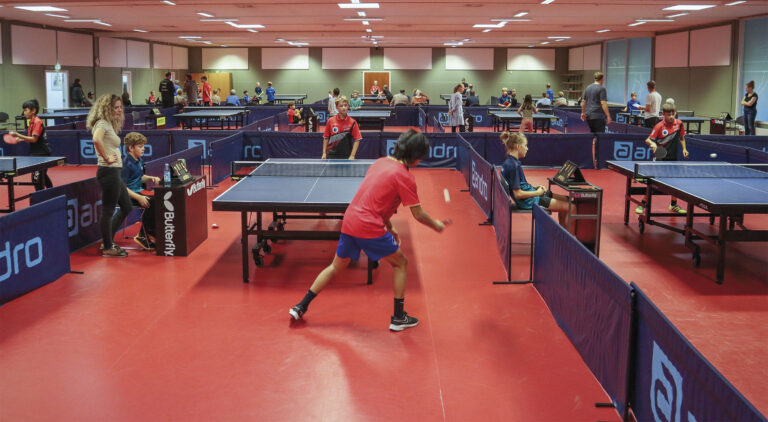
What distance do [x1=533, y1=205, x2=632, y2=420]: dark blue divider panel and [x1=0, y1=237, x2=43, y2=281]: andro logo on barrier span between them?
4.70m

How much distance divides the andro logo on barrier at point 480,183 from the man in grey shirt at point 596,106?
4873 millimetres

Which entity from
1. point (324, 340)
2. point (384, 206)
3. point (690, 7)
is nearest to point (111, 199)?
point (324, 340)

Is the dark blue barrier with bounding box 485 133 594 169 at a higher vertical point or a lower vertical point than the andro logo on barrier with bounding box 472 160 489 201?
higher

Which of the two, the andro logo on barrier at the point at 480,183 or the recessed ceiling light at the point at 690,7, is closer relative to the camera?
the andro logo on barrier at the point at 480,183

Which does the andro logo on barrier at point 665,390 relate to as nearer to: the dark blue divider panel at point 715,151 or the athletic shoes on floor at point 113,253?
the athletic shoes on floor at point 113,253

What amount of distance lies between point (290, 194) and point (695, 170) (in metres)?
5.52

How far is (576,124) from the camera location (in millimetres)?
22234

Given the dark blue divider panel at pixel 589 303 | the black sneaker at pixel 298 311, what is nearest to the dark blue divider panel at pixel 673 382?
the dark blue divider panel at pixel 589 303

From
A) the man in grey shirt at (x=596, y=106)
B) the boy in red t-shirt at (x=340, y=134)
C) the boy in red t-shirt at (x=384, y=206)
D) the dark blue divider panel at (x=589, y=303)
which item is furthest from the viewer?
the man in grey shirt at (x=596, y=106)

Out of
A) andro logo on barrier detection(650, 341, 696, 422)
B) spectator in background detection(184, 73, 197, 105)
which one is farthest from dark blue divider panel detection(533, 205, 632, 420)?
spectator in background detection(184, 73, 197, 105)

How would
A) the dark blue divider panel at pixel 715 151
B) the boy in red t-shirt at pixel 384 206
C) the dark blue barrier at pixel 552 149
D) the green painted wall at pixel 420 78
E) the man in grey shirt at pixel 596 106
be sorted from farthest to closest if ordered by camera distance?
the green painted wall at pixel 420 78 < the dark blue barrier at pixel 552 149 < the man in grey shirt at pixel 596 106 < the dark blue divider panel at pixel 715 151 < the boy in red t-shirt at pixel 384 206

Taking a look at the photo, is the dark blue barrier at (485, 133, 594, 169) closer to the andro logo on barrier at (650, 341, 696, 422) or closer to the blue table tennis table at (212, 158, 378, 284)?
the blue table tennis table at (212, 158, 378, 284)

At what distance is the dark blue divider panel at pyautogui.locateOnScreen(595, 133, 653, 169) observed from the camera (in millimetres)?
Result: 14297

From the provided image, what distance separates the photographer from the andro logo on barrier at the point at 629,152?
46.9 ft
